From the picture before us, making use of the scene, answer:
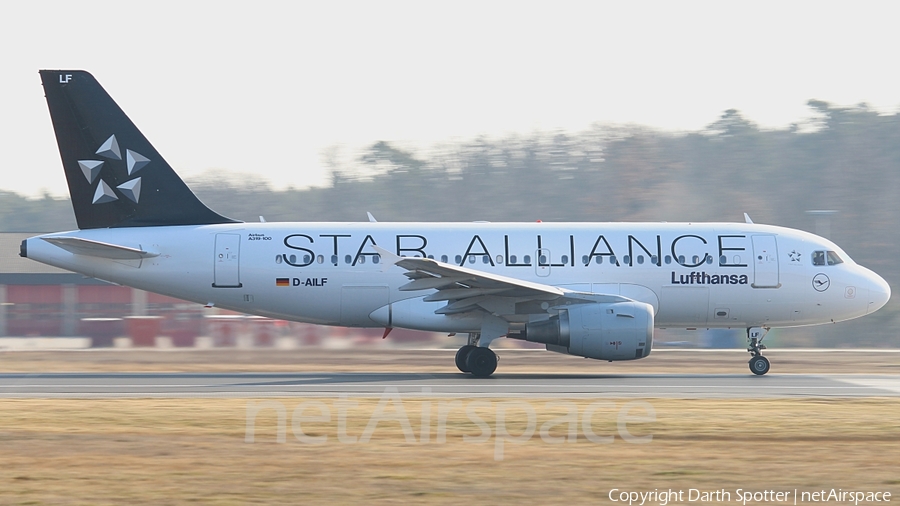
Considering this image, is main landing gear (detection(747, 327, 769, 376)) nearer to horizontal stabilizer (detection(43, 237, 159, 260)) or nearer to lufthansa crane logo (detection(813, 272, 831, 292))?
lufthansa crane logo (detection(813, 272, 831, 292))

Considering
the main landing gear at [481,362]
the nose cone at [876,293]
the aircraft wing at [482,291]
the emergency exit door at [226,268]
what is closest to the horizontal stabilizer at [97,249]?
the emergency exit door at [226,268]

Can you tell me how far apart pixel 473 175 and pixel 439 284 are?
53556 mm

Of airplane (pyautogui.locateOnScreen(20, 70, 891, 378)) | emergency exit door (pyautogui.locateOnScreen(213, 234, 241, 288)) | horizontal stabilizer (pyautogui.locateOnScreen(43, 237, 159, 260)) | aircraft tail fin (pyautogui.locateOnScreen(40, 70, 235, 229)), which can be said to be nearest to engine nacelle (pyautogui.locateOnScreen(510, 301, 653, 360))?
airplane (pyautogui.locateOnScreen(20, 70, 891, 378))

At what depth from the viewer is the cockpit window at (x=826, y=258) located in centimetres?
2494

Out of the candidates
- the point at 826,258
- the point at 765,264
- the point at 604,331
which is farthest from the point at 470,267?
the point at 826,258

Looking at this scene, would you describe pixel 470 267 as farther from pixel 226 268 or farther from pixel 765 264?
pixel 765 264

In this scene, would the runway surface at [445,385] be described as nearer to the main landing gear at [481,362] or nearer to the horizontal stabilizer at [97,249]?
the main landing gear at [481,362]

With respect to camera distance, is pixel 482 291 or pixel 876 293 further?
pixel 876 293

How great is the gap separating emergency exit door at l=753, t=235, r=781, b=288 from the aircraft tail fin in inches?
514

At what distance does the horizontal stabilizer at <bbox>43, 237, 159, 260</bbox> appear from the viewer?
74.7 ft

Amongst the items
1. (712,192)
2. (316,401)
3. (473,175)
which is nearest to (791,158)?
(712,192)

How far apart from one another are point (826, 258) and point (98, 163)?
668 inches

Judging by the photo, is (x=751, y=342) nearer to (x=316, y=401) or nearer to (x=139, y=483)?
(x=316, y=401)

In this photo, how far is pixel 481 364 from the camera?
22.7 metres
